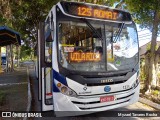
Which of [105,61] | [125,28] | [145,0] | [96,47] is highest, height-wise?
[145,0]

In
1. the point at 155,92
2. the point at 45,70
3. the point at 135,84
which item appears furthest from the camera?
the point at 155,92

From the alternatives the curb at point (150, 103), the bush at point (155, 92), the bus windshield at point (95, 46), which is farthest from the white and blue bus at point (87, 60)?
the bush at point (155, 92)

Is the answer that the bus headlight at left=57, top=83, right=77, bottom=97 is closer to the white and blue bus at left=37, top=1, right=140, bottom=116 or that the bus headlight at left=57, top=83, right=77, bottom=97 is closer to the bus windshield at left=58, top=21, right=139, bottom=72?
the white and blue bus at left=37, top=1, right=140, bottom=116

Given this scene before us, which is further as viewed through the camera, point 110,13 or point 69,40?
point 110,13

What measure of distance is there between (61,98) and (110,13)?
2.73 m

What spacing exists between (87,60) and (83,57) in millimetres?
130

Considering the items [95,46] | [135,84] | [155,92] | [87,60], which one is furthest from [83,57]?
[155,92]

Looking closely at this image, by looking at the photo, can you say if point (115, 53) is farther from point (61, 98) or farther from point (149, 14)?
point (149, 14)

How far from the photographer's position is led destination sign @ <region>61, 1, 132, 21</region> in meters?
5.69

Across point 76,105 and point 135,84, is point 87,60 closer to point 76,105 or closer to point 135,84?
point 76,105

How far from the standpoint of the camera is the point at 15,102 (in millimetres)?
8578

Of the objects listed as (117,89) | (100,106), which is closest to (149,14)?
(117,89)

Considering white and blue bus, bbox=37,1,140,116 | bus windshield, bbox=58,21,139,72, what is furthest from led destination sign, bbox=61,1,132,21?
bus windshield, bbox=58,21,139,72

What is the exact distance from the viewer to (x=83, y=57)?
224 inches
